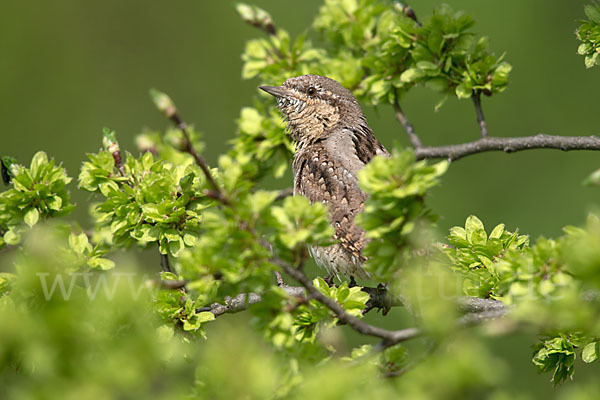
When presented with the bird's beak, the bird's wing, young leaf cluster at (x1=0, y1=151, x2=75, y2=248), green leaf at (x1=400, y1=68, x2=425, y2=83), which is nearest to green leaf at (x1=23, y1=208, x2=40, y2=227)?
young leaf cluster at (x1=0, y1=151, x2=75, y2=248)

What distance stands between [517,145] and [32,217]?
2.27 metres

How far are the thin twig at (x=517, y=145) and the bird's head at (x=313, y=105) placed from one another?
0.54 m

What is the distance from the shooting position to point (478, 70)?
10.8ft

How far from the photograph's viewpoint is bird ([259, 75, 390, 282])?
3.26 meters

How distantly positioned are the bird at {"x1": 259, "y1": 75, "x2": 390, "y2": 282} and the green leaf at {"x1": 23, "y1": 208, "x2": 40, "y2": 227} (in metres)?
1.29

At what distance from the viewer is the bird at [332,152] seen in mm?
3256

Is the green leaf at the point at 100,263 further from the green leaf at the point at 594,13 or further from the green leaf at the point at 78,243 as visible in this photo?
the green leaf at the point at 594,13

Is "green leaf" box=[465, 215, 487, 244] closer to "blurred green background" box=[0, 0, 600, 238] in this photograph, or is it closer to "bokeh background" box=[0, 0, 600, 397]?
"bokeh background" box=[0, 0, 600, 397]

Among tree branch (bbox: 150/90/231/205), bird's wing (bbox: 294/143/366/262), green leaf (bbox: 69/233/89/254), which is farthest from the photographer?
bird's wing (bbox: 294/143/366/262)

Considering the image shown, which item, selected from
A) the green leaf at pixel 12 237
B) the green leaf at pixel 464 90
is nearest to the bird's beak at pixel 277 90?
the green leaf at pixel 464 90

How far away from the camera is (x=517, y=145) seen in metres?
3.22

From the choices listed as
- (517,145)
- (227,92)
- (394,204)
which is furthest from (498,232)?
(227,92)

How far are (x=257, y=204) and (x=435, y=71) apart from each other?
201 cm

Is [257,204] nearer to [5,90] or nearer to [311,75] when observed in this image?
[311,75]
